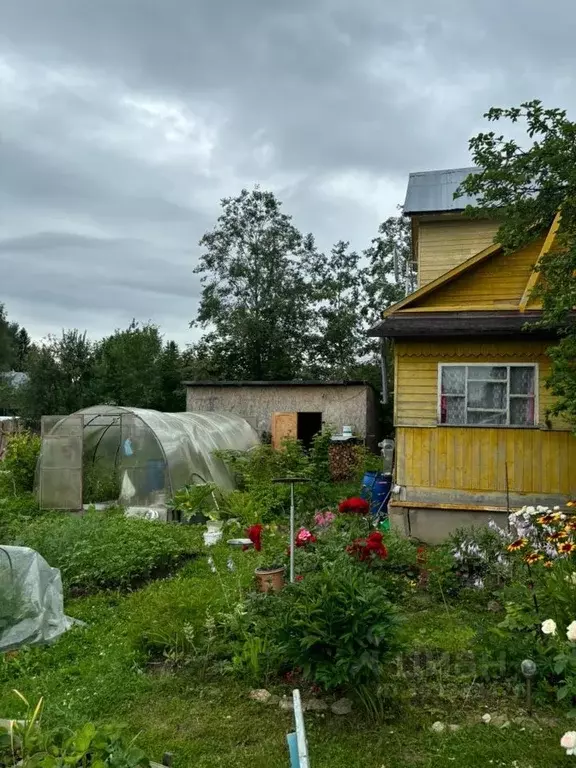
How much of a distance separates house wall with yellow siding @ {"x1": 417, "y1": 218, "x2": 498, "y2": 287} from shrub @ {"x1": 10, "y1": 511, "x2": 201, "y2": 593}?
805 cm

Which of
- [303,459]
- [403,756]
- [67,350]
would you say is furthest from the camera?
[67,350]

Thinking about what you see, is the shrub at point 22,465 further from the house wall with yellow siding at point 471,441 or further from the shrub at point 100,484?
the house wall with yellow siding at point 471,441

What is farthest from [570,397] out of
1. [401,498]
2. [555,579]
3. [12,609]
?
[12,609]

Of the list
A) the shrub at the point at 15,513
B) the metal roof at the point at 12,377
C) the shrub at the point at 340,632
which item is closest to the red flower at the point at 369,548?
the shrub at the point at 340,632

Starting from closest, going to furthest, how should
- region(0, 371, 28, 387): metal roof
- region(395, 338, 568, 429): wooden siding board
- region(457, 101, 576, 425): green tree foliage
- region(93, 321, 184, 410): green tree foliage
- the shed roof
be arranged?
region(457, 101, 576, 425): green tree foliage → region(395, 338, 568, 429): wooden siding board → the shed roof → region(93, 321, 184, 410): green tree foliage → region(0, 371, 28, 387): metal roof

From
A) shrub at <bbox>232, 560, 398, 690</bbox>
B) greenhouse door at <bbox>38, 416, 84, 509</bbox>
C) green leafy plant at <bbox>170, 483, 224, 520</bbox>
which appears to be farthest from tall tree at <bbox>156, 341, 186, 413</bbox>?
shrub at <bbox>232, 560, 398, 690</bbox>

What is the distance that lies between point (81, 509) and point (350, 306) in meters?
23.0

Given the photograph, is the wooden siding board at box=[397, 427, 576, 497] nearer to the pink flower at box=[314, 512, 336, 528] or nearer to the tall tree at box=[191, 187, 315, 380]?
the pink flower at box=[314, 512, 336, 528]

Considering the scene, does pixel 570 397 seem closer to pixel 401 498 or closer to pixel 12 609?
pixel 401 498

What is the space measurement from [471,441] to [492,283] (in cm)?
275

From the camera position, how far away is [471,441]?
9383 mm

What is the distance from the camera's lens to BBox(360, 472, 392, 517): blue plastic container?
36.4 feet

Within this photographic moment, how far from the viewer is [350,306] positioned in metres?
32.3

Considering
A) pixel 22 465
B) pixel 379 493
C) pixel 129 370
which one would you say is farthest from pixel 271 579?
pixel 129 370
